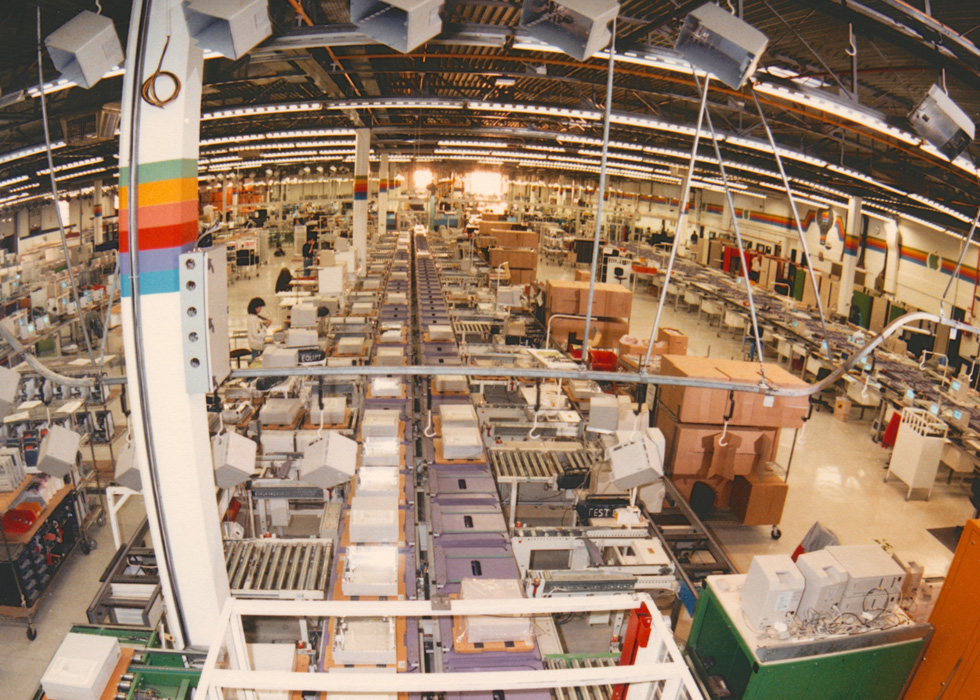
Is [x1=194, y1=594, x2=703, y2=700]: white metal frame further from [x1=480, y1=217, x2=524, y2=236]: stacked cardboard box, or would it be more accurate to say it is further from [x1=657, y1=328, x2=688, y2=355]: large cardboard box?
[x1=480, y1=217, x2=524, y2=236]: stacked cardboard box

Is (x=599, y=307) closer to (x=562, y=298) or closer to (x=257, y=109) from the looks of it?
(x=562, y=298)

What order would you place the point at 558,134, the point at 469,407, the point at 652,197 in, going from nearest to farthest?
1. the point at 469,407
2. the point at 558,134
3. the point at 652,197

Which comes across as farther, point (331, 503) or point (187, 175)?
point (331, 503)

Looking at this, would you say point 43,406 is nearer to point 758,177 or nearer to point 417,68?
point 417,68

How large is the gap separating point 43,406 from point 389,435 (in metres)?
5.68

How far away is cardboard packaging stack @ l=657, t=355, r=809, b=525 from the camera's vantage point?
7.62 metres

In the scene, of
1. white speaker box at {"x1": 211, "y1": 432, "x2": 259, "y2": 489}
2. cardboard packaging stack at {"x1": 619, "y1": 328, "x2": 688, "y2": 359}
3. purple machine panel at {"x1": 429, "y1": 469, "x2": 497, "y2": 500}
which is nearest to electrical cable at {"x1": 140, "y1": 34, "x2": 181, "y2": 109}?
white speaker box at {"x1": 211, "y1": 432, "x2": 259, "y2": 489}

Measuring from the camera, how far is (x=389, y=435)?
597 centimetres

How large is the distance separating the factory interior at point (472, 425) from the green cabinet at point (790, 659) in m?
0.03

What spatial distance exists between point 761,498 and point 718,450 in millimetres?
757

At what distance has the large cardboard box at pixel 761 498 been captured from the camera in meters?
7.53

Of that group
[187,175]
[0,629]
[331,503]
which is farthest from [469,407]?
[0,629]

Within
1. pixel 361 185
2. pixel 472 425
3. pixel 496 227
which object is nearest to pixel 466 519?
pixel 472 425

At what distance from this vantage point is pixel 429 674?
1979 millimetres
